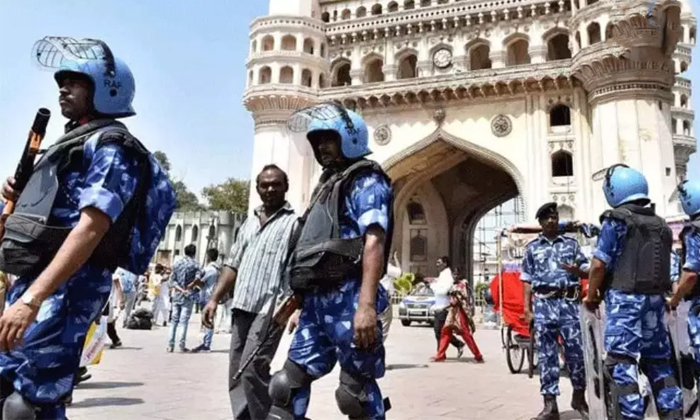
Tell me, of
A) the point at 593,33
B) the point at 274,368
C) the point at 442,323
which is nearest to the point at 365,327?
the point at 274,368

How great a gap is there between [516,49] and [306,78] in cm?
890

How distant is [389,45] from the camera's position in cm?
2523

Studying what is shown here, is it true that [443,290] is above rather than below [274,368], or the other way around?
above

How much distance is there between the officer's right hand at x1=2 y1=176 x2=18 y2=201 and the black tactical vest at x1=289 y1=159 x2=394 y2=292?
1256 millimetres

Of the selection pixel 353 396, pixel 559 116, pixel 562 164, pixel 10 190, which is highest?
pixel 559 116

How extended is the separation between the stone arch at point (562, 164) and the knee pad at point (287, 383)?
20.6 meters

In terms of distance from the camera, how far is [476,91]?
2261 centimetres

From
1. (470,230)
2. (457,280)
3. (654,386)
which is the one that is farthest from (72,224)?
(470,230)

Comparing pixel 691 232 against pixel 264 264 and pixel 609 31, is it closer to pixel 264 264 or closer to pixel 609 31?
pixel 264 264

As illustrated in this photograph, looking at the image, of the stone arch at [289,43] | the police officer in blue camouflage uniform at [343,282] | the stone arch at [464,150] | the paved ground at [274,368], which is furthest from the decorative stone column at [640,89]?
the police officer in blue camouflage uniform at [343,282]

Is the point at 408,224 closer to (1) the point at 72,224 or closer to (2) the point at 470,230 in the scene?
(2) the point at 470,230

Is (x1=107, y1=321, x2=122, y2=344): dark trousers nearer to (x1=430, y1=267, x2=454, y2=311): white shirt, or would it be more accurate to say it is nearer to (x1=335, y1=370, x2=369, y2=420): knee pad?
(x1=430, y1=267, x2=454, y2=311): white shirt

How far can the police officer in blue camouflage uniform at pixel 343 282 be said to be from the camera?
262 centimetres

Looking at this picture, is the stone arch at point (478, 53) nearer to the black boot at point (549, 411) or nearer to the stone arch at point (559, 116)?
the stone arch at point (559, 116)
